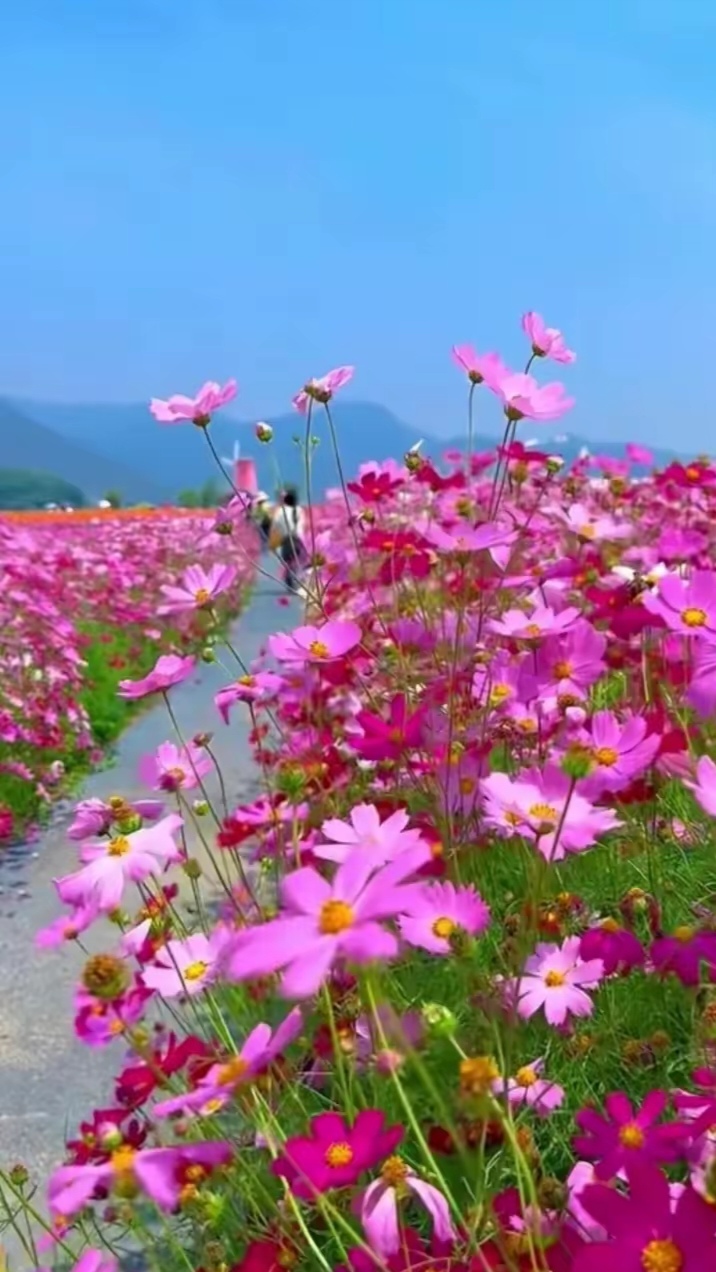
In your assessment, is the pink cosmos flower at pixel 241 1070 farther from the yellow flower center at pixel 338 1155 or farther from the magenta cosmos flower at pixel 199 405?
the magenta cosmos flower at pixel 199 405

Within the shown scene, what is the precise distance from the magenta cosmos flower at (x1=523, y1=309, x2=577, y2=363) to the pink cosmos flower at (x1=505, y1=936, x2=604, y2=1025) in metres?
0.80

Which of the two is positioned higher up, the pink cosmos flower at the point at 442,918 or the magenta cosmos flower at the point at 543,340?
the magenta cosmos flower at the point at 543,340

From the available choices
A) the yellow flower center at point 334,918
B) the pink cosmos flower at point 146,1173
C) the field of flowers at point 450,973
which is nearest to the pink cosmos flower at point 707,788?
the field of flowers at point 450,973

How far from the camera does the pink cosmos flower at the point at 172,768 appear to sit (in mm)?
1835

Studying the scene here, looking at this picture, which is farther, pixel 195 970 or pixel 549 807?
pixel 195 970

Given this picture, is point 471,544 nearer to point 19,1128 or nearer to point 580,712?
point 580,712

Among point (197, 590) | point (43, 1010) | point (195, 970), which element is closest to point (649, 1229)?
point (195, 970)

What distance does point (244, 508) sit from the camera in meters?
1.98

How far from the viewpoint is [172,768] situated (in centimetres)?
185

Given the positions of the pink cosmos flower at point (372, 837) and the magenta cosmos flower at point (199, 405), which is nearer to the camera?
the pink cosmos flower at point (372, 837)

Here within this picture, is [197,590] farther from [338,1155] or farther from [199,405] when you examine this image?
[338,1155]

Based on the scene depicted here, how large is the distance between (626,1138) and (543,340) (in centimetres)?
112

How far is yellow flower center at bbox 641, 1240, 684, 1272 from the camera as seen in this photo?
33.8 inches

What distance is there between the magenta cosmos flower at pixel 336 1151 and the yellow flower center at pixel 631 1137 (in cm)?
18
